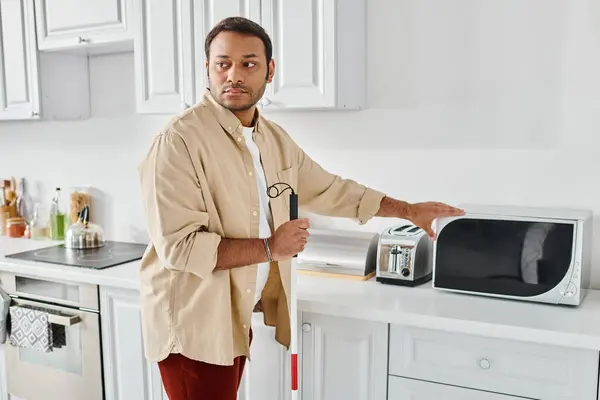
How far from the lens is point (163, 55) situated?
97.0 inches

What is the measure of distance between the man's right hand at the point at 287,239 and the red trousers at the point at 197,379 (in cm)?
37

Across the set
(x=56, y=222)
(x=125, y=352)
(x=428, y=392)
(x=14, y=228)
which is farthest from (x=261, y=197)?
(x=14, y=228)

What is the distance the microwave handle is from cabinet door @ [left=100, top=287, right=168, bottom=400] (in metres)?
0.12

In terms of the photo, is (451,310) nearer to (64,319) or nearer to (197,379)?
(197,379)

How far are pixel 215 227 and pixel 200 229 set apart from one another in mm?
60

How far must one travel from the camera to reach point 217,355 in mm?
1738

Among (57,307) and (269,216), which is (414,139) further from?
(57,307)

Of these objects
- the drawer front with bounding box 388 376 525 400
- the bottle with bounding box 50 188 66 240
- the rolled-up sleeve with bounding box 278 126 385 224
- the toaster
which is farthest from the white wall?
the bottle with bounding box 50 188 66 240

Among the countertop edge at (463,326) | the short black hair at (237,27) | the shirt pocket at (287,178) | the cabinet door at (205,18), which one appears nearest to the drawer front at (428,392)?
the countertop edge at (463,326)

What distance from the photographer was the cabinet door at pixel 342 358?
1980 millimetres

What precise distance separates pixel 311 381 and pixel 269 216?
601 millimetres

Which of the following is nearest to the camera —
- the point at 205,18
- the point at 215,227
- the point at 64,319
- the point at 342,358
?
the point at 215,227

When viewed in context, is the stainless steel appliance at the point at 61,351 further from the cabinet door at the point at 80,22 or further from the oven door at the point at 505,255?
the oven door at the point at 505,255

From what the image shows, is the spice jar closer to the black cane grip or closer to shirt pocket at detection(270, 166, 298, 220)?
shirt pocket at detection(270, 166, 298, 220)
